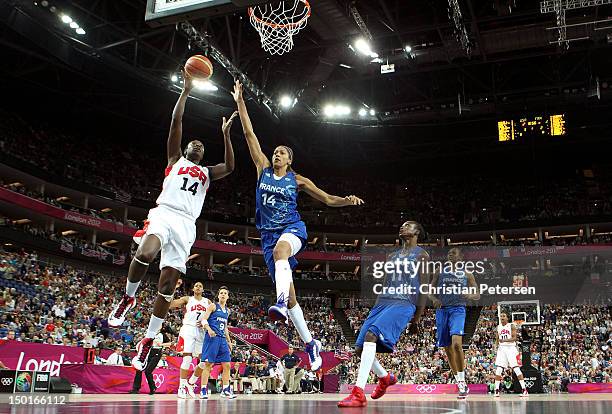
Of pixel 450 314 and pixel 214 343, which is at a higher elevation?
pixel 450 314

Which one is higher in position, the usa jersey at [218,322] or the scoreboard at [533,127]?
the scoreboard at [533,127]

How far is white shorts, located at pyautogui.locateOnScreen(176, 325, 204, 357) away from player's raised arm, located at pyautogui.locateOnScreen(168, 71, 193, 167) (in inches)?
225

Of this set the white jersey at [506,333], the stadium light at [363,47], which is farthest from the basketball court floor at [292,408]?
the stadium light at [363,47]

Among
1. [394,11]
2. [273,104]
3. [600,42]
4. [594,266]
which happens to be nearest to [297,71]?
[273,104]

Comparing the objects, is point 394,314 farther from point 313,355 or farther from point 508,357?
point 508,357

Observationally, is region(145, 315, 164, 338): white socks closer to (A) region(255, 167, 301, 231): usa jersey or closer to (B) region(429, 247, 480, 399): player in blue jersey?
(A) region(255, 167, 301, 231): usa jersey

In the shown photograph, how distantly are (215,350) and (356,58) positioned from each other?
15544mm

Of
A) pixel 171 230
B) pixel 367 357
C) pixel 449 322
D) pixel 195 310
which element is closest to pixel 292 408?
pixel 367 357

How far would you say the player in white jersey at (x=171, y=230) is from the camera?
20.7 feet

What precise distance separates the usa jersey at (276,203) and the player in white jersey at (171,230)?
0.70 metres

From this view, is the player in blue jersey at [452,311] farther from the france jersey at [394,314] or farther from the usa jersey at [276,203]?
the usa jersey at [276,203]

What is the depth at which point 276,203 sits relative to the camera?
6.66 meters

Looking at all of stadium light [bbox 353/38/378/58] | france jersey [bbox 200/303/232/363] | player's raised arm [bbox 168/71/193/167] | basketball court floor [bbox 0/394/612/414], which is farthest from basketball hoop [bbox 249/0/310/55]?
basketball court floor [bbox 0/394/612/414]

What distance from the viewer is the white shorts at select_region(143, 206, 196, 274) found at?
6477 millimetres
